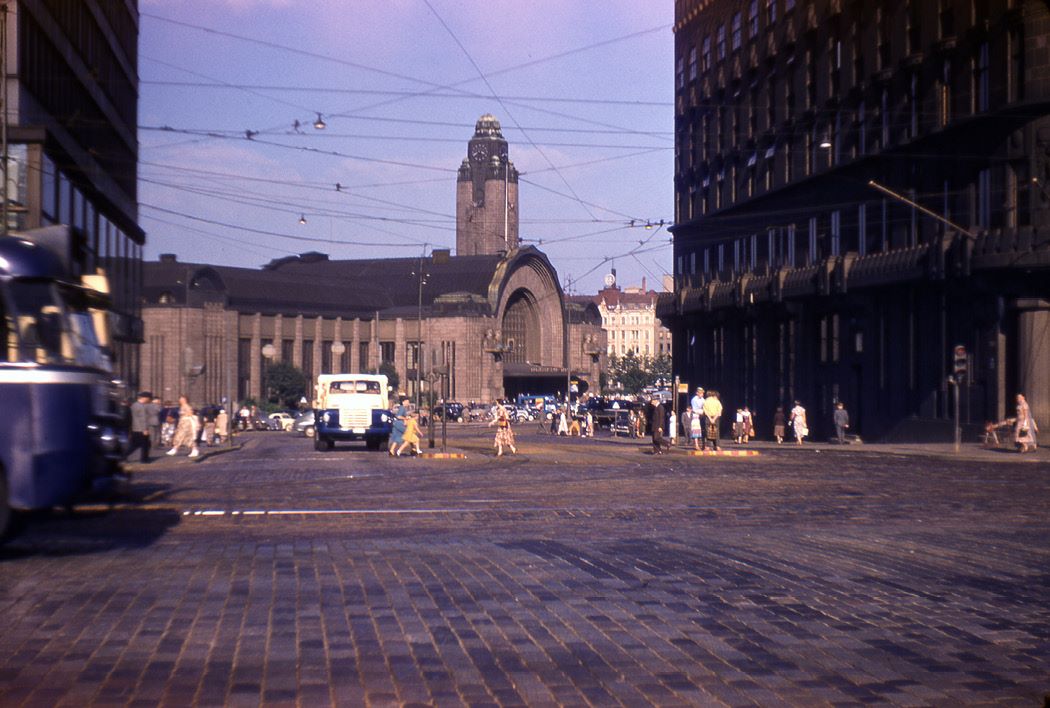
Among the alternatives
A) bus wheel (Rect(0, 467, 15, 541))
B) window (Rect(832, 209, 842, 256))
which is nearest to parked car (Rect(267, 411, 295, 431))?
window (Rect(832, 209, 842, 256))

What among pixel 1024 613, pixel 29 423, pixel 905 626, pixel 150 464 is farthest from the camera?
pixel 150 464

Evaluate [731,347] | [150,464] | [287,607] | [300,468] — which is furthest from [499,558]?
[731,347]

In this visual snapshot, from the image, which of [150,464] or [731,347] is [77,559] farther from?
[731,347]

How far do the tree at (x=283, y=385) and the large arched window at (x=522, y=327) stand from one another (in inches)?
1365

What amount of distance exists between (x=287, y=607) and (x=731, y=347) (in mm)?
58740

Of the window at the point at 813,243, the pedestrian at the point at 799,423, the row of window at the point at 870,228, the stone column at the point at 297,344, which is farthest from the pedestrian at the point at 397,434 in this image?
the stone column at the point at 297,344

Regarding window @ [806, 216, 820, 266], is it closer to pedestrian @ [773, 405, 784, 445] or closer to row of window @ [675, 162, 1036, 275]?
row of window @ [675, 162, 1036, 275]

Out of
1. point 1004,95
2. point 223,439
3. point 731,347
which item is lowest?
point 223,439

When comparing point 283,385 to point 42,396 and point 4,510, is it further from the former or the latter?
point 4,510

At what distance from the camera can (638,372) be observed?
522 ft

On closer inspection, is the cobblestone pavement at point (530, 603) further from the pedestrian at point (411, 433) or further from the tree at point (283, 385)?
the tree at point (283, 385)

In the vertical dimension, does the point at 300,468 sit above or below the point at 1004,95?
below

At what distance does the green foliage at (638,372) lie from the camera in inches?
6260

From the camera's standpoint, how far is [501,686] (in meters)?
6.65
